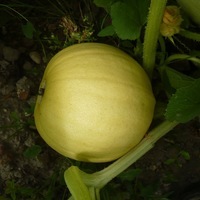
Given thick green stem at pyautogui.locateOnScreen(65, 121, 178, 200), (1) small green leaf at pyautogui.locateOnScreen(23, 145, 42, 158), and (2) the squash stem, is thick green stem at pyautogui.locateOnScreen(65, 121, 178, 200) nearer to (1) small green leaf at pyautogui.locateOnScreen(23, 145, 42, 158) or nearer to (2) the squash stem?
(2) the squash stem

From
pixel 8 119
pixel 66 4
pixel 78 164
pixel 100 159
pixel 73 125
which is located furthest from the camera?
pixel 66 4

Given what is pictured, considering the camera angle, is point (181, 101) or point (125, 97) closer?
point (181, 101)

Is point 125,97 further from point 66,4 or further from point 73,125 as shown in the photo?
point 66,4

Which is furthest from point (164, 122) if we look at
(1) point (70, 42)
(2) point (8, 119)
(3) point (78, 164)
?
(2) point (8, 119)

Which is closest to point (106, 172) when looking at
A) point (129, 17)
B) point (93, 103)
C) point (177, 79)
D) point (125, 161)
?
point (125, 161)

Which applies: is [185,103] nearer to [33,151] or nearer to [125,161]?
[125,161]


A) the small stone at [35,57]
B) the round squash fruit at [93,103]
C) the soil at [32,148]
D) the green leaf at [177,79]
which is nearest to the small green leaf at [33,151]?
the soil at [32,148]
